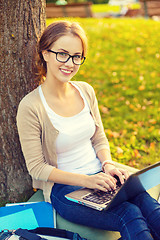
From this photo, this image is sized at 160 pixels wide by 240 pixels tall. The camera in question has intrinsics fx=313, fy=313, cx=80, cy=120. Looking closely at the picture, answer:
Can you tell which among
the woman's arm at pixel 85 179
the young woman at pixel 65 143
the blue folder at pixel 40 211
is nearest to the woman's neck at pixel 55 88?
the young woman at pixel 65 143

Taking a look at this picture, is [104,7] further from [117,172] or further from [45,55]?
[117,172]

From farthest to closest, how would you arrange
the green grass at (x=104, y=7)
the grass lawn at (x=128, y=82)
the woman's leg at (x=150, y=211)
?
the green grass at (x=104, y=7)
the grass lawn at (x=128, y=82)
the woman's leg at (x=150, y=211)

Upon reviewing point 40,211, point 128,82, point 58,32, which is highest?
point 58,32

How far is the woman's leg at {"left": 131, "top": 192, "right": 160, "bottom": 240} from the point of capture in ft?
6.82

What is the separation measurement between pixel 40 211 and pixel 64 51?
1260mm

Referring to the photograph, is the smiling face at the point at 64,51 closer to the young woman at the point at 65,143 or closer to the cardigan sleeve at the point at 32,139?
the young woman at the point at 65,143

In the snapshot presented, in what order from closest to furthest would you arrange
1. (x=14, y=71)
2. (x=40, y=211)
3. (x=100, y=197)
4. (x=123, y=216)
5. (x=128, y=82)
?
(x=123, y=216) < (x=100, y=197) < (x=40, y=211) < (x=14, y=71) < (x=128, y=82)

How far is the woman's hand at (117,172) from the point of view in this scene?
2303mm

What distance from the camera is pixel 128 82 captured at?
552 centimetres


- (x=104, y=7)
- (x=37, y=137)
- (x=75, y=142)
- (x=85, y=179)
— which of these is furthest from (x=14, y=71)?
(x=104, y=7)

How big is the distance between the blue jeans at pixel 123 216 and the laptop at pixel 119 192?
6 centimetres

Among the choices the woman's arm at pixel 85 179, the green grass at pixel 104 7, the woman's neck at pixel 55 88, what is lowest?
the woman's arm at pixel 85 179

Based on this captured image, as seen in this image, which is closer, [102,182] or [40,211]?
[102,182]

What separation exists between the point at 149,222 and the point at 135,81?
12.3 feet
